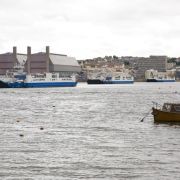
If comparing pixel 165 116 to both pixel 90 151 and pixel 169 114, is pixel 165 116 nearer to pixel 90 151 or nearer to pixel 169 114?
pixel 169 114

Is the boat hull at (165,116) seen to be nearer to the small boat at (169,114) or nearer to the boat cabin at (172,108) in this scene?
the small boat at (169,114)

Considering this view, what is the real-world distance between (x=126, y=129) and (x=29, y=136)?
1053 cm

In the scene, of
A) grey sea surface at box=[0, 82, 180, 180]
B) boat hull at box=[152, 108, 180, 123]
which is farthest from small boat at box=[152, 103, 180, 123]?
grey sea surface at box=[0, 82, 180, 180]

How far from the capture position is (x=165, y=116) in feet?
191


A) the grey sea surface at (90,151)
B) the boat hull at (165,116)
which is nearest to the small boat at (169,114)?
the boat hull at (165,116)

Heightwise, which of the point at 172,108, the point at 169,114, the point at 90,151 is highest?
the point at 172,108

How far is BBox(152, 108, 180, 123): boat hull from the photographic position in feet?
189

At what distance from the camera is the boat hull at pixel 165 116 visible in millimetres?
57719

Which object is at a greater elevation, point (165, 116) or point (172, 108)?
point (172, 108)

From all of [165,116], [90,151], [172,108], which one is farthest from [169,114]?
[90,151]

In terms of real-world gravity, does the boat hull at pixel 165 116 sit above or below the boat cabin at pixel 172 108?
below

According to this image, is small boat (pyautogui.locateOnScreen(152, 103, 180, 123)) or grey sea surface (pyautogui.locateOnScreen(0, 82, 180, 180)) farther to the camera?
small boat (pyautogui.locateOnScreen(152, 103, 180, 123))

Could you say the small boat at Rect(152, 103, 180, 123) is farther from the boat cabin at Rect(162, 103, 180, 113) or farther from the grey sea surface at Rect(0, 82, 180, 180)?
the grey sea surface at Rect(0, 82, 180, 180)

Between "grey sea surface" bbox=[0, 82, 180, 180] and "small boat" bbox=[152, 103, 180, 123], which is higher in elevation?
"small boat" bbox=[152, 103, 180, 123]
